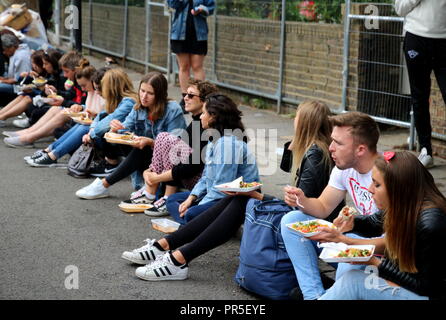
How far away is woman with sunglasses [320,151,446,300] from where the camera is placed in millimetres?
4289

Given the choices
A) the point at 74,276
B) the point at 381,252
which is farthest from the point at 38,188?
the point at 381,252

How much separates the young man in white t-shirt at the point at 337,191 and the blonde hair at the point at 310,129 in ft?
1.08

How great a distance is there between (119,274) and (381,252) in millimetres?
1999

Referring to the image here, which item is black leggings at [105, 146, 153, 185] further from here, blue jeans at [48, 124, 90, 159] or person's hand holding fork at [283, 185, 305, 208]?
person's hand holding fork at [283, 185, 305, 208]

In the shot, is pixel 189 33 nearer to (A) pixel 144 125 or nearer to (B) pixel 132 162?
(A) pixel 144 125

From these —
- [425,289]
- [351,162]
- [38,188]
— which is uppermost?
[351,162]

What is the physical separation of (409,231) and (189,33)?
23.3 feet

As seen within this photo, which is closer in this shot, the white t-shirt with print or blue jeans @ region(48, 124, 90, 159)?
the white t-shirt with print

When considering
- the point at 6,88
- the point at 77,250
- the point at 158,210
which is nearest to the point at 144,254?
the point at 77,250

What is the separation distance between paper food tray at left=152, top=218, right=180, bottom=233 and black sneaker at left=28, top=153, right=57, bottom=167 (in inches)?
112

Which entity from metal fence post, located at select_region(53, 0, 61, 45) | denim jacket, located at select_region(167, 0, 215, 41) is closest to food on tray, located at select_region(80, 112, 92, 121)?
denim jacket, located at select_region(167, 0, 215, 41)
